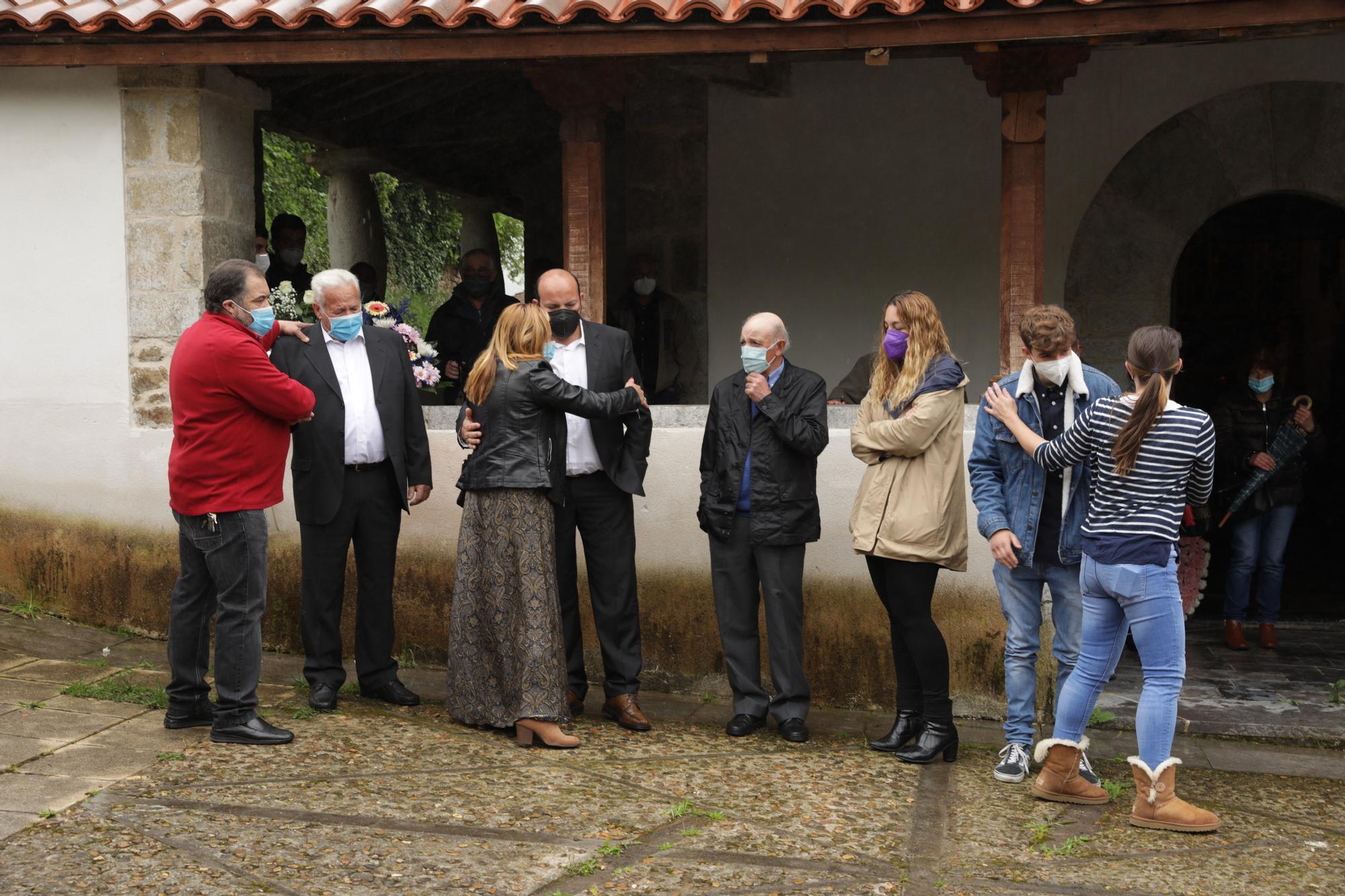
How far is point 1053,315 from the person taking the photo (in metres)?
4.80

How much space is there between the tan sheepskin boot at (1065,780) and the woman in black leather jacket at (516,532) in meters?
1.79

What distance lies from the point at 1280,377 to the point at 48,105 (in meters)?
6.78

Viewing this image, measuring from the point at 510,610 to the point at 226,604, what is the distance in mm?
1072

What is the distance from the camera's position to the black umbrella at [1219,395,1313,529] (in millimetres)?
7203

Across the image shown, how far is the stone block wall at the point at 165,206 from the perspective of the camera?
6.76 meters

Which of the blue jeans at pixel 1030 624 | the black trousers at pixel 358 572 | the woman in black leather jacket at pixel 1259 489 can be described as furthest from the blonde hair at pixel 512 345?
the woman in black leather jacket at pixel 1259 489

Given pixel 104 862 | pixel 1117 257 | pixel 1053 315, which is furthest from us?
pixel 1117 257

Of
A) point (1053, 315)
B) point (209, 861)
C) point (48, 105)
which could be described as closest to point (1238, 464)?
point (1053, 315)

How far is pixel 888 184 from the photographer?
8.39m

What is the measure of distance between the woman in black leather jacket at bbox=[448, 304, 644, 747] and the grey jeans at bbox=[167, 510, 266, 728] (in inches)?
30.5

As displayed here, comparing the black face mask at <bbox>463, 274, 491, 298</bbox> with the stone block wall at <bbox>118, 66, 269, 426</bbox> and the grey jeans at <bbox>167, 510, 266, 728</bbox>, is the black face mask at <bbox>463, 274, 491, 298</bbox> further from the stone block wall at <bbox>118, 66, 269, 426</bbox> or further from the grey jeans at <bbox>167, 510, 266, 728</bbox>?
the grey jeans at <bbox>167, 510, 266, 728</bbox>

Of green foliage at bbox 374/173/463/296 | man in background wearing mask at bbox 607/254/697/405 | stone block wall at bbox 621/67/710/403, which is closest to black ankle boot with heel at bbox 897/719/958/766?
man in background wearing mask at bbox 607/254/697/405

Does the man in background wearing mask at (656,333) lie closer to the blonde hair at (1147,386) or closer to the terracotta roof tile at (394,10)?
the terracotta roof tile at (394,10)

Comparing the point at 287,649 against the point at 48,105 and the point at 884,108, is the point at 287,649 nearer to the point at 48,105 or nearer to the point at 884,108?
the point at 48,105
